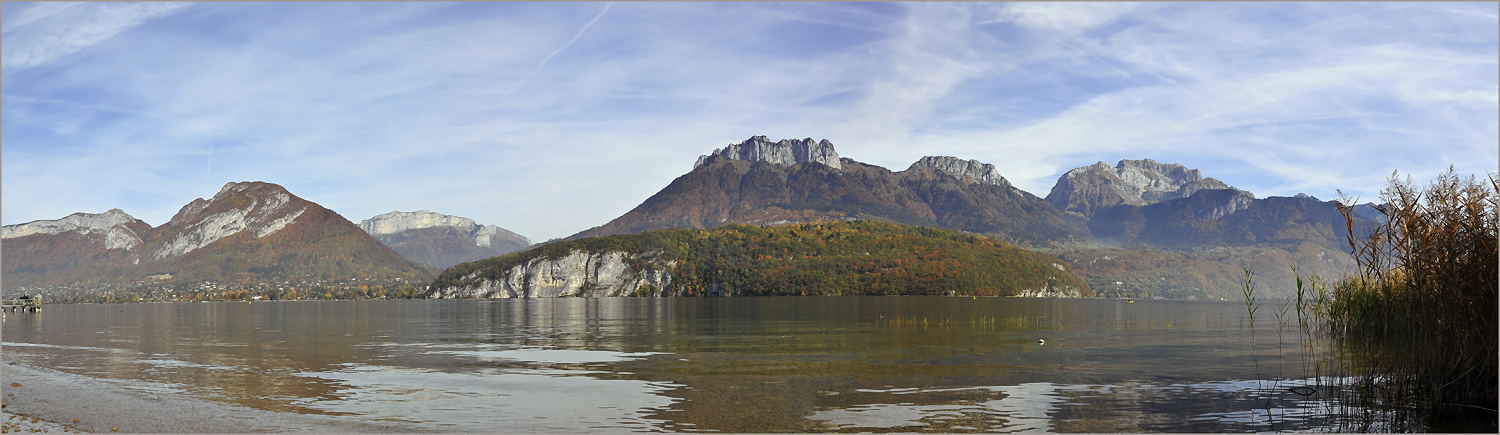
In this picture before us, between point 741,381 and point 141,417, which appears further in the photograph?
point 741,381

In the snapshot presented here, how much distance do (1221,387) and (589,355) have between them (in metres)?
28.0

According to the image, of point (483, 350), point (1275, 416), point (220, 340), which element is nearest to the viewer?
point (1275, 416)

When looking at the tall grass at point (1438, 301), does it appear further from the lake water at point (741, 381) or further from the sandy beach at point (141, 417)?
the sandy beach at point (141, 417)

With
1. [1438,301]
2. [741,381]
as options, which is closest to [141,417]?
[741,381]

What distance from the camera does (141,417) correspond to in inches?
928

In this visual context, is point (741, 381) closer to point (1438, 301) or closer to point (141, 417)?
point (141, 417)

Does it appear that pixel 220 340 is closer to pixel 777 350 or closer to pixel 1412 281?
pixel 777 350

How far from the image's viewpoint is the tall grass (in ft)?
67.5

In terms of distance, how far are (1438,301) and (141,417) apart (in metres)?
33.9

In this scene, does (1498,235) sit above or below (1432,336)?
above

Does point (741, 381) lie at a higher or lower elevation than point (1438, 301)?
lower

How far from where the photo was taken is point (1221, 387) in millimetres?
29375

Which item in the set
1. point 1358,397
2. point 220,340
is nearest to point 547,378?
point 1358,397

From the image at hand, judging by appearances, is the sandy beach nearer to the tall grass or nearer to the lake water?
the lake water
